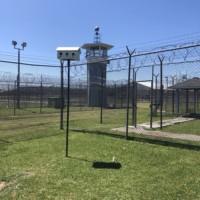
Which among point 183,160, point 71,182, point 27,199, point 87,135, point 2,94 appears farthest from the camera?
point 2,94

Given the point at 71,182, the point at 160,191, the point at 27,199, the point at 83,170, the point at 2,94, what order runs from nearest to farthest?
the point at 27,199, the point at 160,191, the point at 71,182, the point at 83,170, the point at 2,94

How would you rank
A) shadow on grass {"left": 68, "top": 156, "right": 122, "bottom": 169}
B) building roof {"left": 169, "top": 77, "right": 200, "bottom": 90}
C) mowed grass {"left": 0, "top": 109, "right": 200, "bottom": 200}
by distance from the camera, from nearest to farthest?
mowed grass {"left": 0, "top": 109, "right": 200, "bottom": 200}, shadow on grass {"left": 68, "top": 156, "right": 122, "bottom": 169}, building roof {"left": 169, "top": 77, "right": 200, "bottom": 90}

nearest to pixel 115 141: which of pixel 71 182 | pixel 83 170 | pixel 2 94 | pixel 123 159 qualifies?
pixel 123 159

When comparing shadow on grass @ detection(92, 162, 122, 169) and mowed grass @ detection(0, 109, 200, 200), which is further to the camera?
shadow on grass @ detection(92, 162, 122, 169)

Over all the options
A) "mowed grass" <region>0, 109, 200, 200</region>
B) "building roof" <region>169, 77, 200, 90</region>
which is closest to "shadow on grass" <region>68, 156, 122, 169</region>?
"mowed grass" <region>0, 109, 200, 200</region>

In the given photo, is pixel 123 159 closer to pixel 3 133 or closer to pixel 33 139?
pixel 33 139

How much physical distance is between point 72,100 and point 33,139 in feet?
82.7

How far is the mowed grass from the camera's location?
5574mm

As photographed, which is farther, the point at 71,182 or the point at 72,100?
the point at 72,100

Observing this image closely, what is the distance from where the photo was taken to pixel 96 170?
22.7ft

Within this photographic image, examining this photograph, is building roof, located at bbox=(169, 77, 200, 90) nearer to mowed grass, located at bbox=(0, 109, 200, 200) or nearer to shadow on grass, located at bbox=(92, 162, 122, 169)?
mowed grass, located at bbox=(0, 109, 200, 200)

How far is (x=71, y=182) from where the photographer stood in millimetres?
6121

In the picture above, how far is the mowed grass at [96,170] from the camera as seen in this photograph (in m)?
5.57

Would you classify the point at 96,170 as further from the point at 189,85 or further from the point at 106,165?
the point at 189,85
